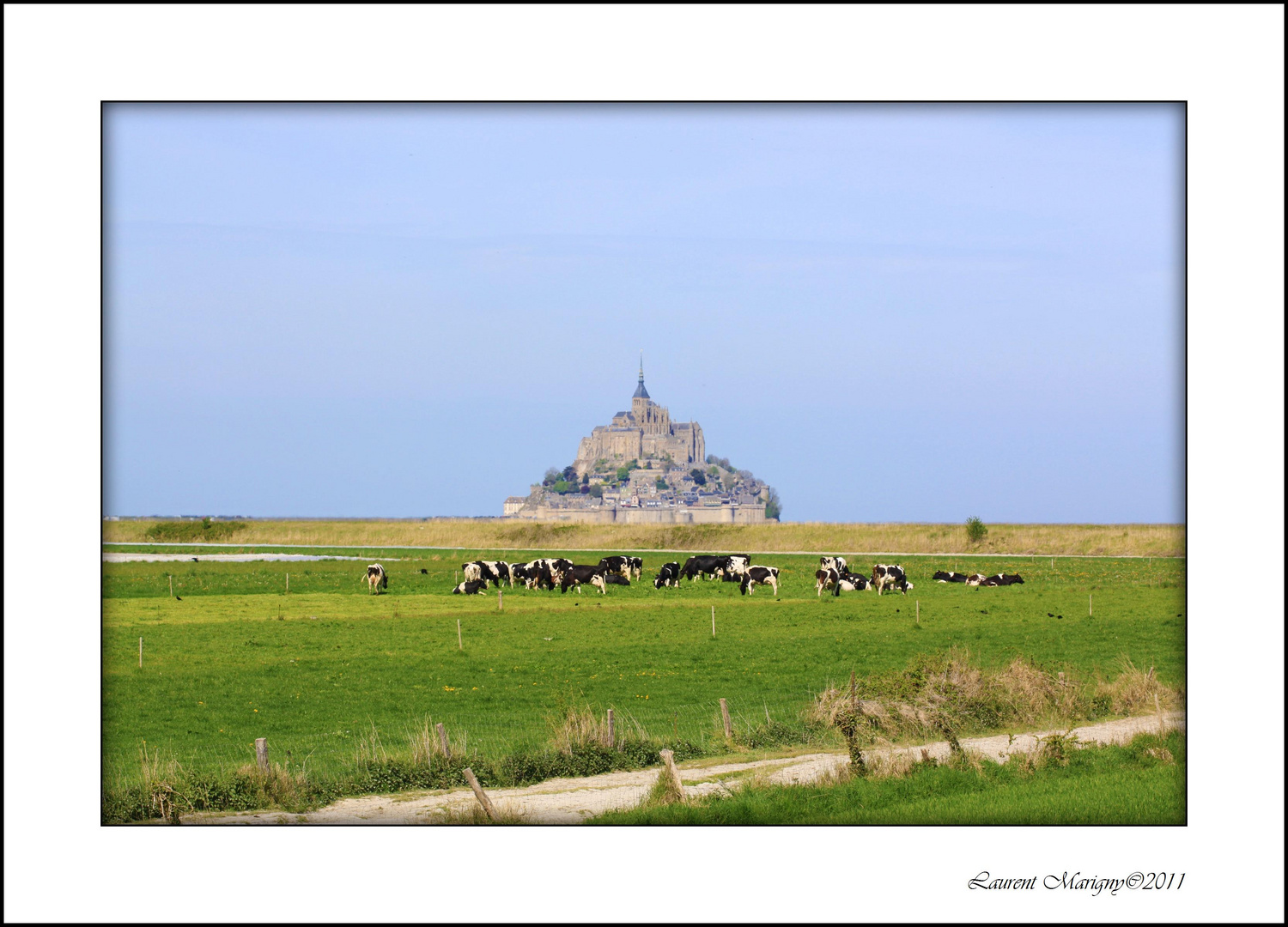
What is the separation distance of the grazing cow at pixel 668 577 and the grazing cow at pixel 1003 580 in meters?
13.4

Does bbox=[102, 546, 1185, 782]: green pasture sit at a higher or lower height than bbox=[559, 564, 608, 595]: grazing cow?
lower

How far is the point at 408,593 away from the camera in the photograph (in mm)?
44906

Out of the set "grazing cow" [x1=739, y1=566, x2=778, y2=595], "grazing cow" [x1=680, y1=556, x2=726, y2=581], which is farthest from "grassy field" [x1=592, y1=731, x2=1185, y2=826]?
"grazing cow" [x1=680, y1=556, x2=726, y2=581]

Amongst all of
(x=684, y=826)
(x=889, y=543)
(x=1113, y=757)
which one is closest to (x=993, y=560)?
(x=889, y=543)

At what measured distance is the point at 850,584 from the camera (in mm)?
47531

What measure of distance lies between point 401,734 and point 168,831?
5991 millimetres

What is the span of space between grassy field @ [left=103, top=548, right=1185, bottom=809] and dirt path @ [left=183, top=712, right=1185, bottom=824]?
1.69m

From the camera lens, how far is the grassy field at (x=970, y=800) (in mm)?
13961

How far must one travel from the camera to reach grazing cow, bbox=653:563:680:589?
50.4m

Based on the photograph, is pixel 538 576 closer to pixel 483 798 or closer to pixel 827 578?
pixel 827 578

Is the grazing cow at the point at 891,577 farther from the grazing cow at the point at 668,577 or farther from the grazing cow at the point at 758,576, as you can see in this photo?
the grazing cow at the point at 668,577

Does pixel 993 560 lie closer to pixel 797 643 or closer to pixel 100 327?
pixel 797 643

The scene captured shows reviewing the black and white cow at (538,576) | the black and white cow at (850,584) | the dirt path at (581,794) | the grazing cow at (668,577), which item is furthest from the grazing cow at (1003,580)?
the dirt path at (581,794)

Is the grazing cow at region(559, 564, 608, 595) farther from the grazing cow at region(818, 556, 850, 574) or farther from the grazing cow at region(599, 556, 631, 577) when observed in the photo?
the grazing cow at region(818, 556, 850, 574)
